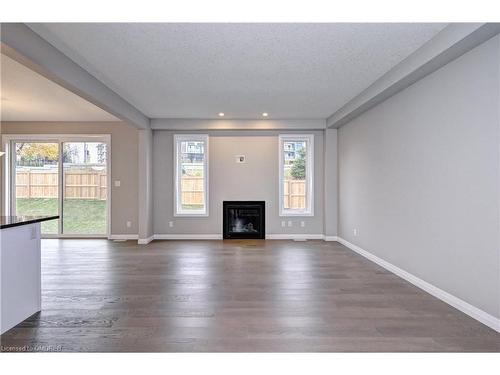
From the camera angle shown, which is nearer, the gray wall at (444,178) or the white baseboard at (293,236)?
the gray wall at (444,178)

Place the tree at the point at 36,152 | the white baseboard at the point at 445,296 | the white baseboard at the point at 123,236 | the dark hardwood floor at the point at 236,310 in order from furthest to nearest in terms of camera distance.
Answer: the tree at the point at 36,152 → the white baseboard at the point at 123,236 → the white baseboard at the point at 445,296 → the dark hardwood floor at the point at 236,310

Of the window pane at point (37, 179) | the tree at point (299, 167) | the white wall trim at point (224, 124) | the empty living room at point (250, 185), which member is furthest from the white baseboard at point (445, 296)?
the window pane at point (37, 179)

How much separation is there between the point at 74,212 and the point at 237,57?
5.90m

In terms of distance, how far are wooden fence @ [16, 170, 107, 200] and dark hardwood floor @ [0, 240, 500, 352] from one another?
244 cm

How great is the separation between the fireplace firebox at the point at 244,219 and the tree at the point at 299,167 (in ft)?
3.28

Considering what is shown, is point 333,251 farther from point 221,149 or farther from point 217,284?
point 221,149

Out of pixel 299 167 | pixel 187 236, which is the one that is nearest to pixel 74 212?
pixel 187 236

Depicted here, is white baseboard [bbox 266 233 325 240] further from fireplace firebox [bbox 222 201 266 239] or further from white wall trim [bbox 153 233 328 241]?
fireplace firebox [bbox 222 201 266 239]

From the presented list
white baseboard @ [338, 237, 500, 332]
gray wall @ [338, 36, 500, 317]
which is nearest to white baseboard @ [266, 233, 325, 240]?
gray wall @ [338, 36, 500, 317]

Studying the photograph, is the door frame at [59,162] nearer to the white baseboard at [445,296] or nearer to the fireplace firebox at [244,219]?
the fireplace firebox at [244,219]

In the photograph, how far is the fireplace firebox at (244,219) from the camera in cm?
Result: 759

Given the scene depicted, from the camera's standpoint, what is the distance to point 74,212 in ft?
25.0

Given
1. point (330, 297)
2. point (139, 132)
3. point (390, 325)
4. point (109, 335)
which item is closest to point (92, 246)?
point (139, 132)
